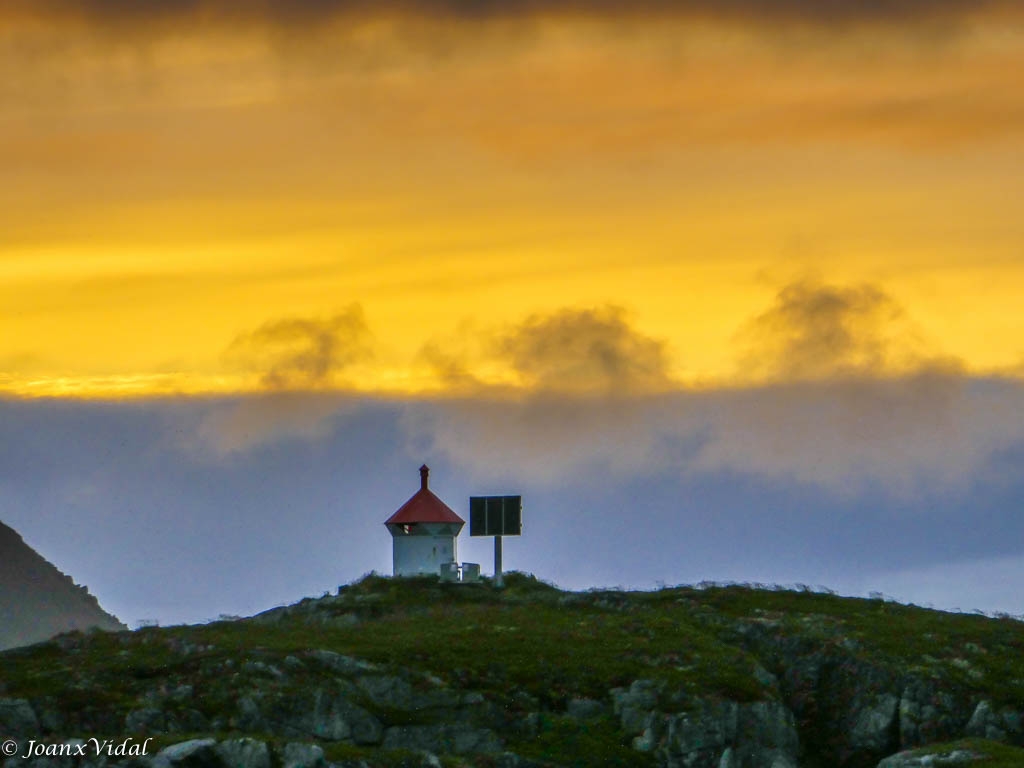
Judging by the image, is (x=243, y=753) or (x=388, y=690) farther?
(x=388, y=690)

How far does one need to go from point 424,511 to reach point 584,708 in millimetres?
30359

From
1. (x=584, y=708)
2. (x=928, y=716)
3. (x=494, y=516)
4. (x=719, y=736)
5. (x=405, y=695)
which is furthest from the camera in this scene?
(x=494, y=516)

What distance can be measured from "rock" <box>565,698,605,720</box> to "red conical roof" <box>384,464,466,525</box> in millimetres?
28968

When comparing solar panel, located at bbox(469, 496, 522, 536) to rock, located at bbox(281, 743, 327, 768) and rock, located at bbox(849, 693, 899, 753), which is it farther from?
rock, located at bbox(281, 743, 327, 768)

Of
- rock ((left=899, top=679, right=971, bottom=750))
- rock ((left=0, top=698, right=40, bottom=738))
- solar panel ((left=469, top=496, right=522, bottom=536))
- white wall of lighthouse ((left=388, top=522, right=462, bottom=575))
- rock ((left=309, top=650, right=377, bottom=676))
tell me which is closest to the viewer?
rock ((left=0, top=698, right=40, bottom=738))

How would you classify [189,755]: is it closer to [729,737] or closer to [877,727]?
[729,737]

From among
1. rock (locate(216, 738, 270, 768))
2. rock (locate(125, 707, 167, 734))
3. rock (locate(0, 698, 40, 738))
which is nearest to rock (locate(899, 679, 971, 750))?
rock (locate(216, 738, 270, 768))

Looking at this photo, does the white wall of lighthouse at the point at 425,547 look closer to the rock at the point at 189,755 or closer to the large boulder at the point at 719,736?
the large boulder at the point at 719,736

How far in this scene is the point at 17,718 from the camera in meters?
87.6

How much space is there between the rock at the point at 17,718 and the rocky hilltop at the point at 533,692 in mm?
88

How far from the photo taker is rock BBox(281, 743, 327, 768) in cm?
8281

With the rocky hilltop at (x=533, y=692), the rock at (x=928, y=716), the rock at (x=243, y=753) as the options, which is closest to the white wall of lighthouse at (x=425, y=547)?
the rocky hilltop at (x=533, y=692)

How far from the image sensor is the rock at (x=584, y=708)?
9369 centimetres

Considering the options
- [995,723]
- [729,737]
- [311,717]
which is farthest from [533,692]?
[995,723]
